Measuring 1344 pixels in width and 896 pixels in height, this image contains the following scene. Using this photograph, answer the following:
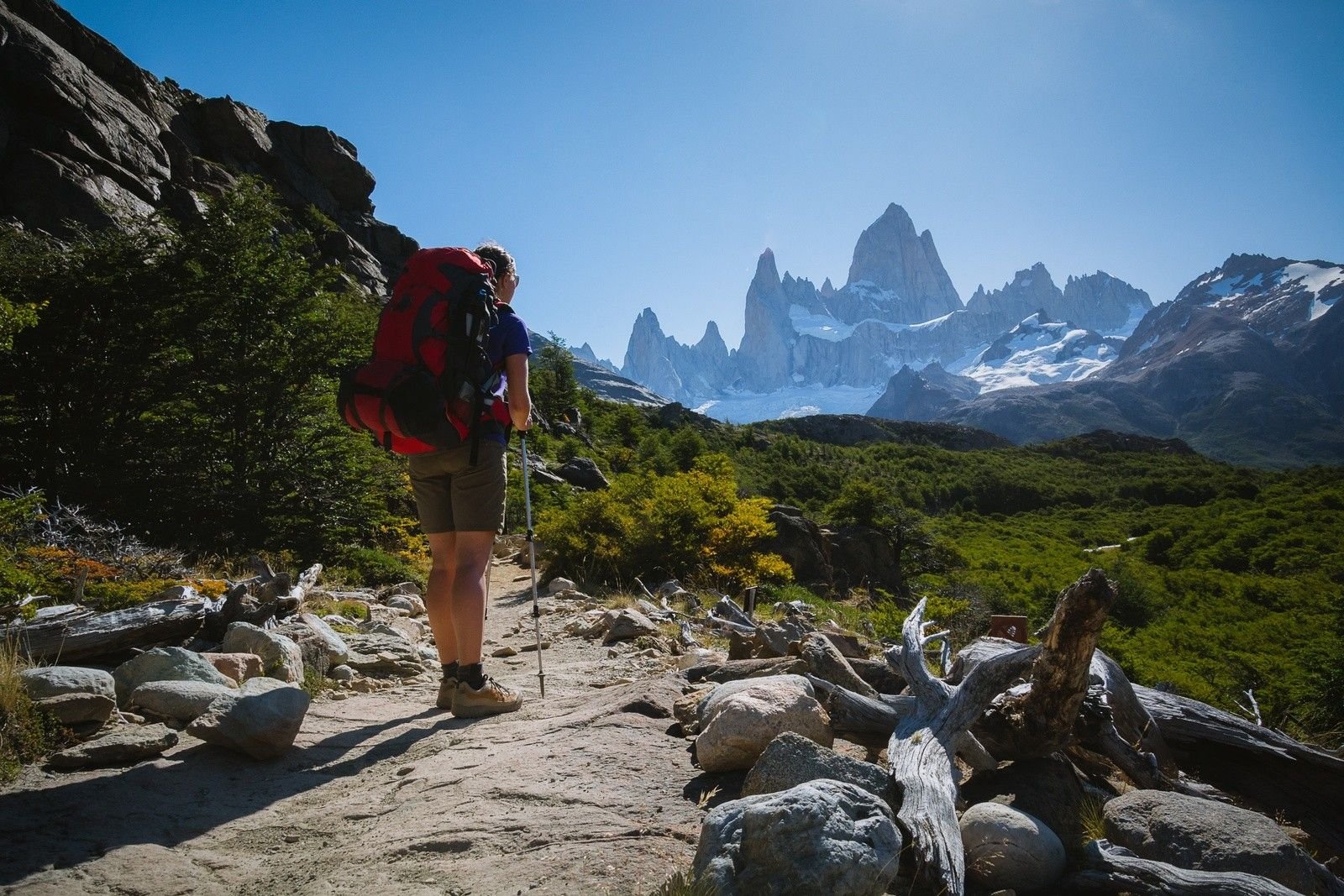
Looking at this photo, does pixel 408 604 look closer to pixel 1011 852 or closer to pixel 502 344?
pixel 502 344

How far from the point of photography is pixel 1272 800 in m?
3.08

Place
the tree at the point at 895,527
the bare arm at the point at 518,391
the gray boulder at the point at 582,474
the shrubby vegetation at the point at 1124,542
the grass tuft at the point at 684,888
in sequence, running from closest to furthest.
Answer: the grass tuft at the point at 684,888 → the bare arm at the point at 518,391 → the shrubby vegetation at the point at 1124,542 → the gray boulder at the point at 582,474 → the tree at the point at 895,527

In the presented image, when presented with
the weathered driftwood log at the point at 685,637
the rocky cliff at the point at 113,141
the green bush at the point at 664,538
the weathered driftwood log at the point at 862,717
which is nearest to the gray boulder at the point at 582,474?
the rocky cliff at the point at 113,141

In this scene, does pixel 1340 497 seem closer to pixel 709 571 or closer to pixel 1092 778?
pixel 709 571

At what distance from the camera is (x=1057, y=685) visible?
2.79 m

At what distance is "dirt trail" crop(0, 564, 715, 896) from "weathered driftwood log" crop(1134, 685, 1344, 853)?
241 cm

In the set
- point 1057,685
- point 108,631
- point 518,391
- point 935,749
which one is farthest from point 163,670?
point 1057,685

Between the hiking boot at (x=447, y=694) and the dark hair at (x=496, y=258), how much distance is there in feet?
7.72

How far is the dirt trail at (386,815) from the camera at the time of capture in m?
2.00

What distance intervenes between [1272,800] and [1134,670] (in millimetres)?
15561

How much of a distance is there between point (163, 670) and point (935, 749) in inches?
149

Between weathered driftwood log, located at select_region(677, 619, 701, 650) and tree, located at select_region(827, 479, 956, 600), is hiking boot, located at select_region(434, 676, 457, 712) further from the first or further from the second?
tree, located at select_region(827, 479, 956, 600)

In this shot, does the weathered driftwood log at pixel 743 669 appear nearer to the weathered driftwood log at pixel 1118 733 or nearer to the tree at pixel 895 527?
the weathered driftwood log at pixel 1118 733

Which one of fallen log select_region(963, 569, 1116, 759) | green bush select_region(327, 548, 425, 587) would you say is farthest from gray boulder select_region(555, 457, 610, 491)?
fallen log select_region(963, 569, 1116, 759)
